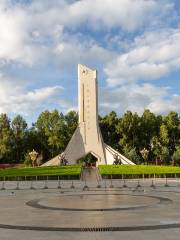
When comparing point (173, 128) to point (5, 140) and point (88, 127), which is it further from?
point (5, 140)

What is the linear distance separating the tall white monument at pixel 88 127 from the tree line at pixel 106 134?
1201 centimetres

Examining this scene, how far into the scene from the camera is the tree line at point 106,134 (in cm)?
7500

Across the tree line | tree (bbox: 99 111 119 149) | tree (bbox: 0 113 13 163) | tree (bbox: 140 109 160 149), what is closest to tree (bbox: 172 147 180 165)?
the tree line

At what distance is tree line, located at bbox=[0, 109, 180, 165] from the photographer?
75000 millimetres

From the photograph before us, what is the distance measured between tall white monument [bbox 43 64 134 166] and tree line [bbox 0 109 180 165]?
1201cm

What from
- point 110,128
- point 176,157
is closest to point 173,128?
point 176,157

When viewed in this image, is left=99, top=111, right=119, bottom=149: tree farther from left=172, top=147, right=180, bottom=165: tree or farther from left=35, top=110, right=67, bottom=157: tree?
left=172, top=147, right=180, bottom=165: tree

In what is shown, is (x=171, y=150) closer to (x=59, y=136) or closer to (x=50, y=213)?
(x=59, y=136)

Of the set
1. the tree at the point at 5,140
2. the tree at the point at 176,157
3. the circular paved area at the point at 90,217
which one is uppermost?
the tree at the point at 5,140

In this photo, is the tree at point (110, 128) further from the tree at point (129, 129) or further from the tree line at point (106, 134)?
the tree at point (129, 129)

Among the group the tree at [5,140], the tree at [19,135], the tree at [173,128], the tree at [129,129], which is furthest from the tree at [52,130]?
the tree at [173,128]

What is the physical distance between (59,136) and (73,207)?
5891 cm

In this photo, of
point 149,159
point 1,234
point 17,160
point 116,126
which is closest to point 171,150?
point 149,159

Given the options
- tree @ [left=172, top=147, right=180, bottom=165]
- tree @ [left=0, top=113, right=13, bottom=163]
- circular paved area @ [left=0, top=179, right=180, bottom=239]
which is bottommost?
circular paved area @ [left=0, top=179, right=180, bottom=239]
